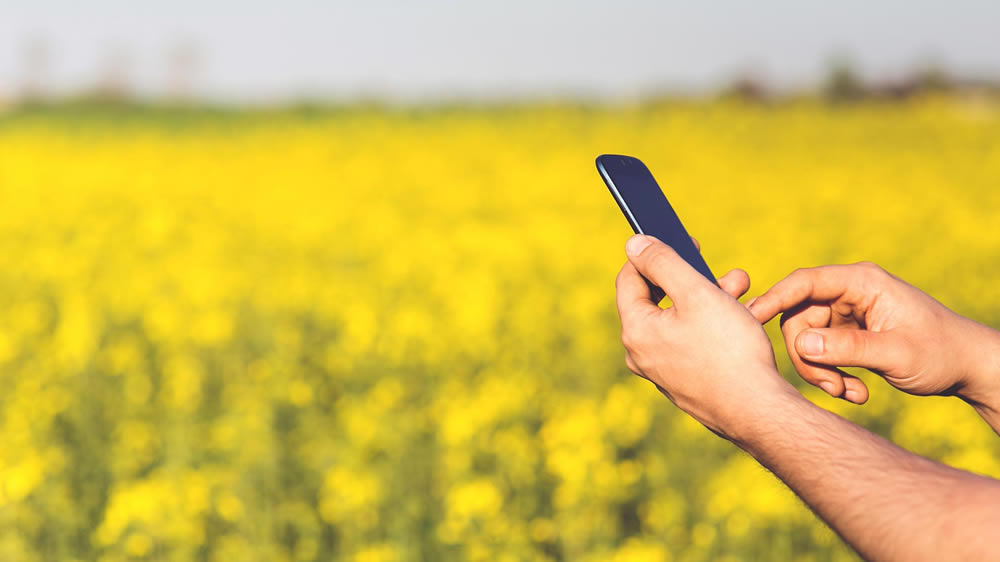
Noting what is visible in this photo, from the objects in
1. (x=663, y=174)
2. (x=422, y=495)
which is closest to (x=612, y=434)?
(x=422, y=495)

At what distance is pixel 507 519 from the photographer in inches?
104

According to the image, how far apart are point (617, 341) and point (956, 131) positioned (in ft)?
32.0

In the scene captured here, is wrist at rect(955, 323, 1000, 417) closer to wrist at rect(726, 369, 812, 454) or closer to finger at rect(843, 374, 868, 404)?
finger at rect(843, 374, 868, 404)

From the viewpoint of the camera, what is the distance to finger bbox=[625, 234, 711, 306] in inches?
43.4

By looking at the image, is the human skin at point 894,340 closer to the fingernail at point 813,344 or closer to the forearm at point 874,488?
the fingernail at point 813,344

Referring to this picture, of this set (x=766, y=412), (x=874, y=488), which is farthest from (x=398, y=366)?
(x=874, y=488)

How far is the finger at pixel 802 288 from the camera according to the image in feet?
4.43

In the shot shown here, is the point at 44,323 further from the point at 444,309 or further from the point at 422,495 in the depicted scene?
the point at 422,495

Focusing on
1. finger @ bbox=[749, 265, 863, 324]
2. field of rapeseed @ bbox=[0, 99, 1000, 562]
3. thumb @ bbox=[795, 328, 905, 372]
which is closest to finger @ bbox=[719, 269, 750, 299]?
finger @ bbox=[749, 265, 863, 324]

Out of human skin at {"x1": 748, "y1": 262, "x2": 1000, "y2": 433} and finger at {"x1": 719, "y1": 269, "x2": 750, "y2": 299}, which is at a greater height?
finger at {"x1": 719, "y1": 269, "x2": 750, "y2": 299}

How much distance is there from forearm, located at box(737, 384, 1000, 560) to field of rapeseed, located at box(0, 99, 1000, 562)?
0.35 m

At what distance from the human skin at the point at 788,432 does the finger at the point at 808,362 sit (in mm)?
237

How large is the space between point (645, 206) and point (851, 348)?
31 centimetres

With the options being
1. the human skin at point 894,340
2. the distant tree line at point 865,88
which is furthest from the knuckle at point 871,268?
the distant tree line at point 865,88
